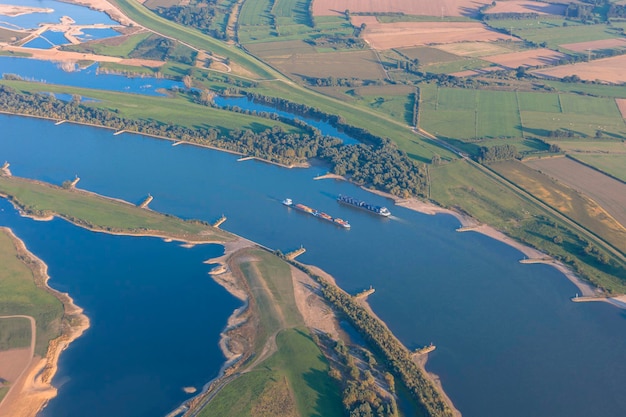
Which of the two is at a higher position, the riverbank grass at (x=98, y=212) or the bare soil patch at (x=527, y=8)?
the bare soil patch at (x=527, y=8)

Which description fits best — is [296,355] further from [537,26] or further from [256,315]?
[537,26]

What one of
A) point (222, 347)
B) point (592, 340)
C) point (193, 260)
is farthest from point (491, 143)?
point (222, 347)

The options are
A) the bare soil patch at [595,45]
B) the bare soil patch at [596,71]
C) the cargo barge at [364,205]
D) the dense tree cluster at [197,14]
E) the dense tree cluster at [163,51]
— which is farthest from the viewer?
the dense tree cluster at [197,14]

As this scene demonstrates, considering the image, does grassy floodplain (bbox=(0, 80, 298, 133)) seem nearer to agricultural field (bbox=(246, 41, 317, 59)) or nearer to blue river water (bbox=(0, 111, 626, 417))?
blue river water (bbox=(0, 111, 626, 417))

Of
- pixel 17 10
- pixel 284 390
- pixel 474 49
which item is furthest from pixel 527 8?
pixel 284 390

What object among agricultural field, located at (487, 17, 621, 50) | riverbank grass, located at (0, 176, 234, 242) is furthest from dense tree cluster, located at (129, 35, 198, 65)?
agricultural field, located at (487, 17, 621, 50)

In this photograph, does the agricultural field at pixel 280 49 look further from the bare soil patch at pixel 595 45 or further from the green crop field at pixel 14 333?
the green crop field at pixel 14 333

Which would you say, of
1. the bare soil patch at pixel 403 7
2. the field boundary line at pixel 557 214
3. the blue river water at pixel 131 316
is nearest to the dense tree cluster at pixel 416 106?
the field boundary line at pixel 557 214
